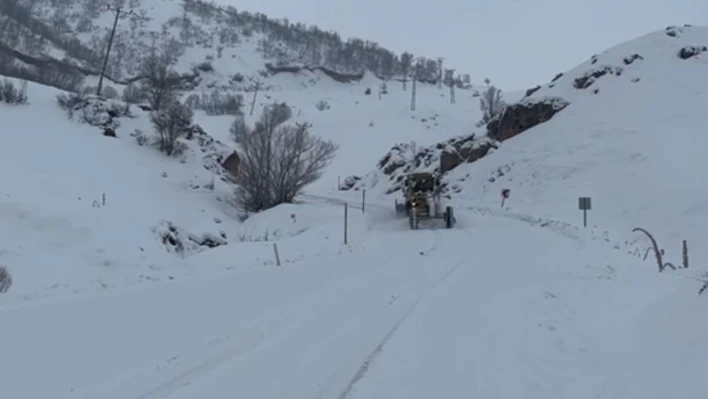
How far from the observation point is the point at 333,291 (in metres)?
9.43

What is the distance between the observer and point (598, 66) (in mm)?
47781

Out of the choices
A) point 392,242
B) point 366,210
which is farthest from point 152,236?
point 366,210

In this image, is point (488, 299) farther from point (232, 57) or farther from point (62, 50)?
point (232, 57)

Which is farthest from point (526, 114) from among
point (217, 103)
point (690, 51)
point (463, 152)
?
point (217, 103)

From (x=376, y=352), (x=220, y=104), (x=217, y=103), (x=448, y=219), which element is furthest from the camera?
(x=217, y=103)

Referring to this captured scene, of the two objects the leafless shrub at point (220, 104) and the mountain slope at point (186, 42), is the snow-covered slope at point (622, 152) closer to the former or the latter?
the leafless shrub at point (220, 104)

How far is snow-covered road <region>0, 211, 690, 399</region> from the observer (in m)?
5.09

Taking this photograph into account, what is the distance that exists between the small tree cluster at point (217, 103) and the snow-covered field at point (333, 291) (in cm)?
6066

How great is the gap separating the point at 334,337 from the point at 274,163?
30549 mm

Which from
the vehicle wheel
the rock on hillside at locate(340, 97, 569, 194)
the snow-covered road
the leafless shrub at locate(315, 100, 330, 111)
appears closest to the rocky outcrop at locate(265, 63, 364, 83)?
the leafless shrub at locate(315, 100, 330, 111)

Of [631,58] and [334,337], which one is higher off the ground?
[631,58]

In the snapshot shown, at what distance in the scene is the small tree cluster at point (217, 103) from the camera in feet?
310

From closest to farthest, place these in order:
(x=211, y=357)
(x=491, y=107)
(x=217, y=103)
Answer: (x=211, y=357), (x=491, y=107), (x=217, y=103)

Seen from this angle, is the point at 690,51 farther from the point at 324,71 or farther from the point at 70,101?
the point at 324,71
